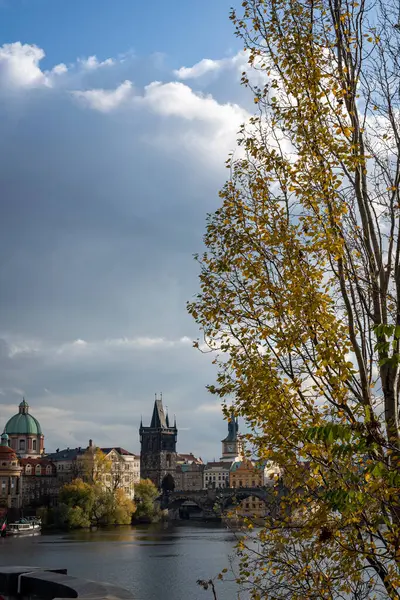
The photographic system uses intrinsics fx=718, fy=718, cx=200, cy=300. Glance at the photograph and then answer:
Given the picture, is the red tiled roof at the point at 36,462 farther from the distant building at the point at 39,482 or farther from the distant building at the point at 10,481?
the distant building at the point at 10,481

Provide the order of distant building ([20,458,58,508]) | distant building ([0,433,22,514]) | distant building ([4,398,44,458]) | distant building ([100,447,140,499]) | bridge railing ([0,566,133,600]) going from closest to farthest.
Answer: bridge railing ([0,566,133,600]), distant building ([100,447,140,499]), distant building ([0,433,22,514]), distant building ([20,458,58,508]), distant building ([4,398,44,458])

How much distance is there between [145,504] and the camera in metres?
101

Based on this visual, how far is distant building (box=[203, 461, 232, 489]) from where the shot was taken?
17512 cm

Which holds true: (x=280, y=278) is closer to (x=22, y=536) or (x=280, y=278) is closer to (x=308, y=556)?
(x=308, y=556)

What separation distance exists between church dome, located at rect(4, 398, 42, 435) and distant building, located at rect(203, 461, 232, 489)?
150ft

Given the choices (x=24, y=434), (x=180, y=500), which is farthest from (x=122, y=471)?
(x=24, y=434)

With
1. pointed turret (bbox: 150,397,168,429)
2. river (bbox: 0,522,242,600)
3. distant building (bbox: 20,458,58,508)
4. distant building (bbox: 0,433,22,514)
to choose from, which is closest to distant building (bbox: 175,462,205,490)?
pointed turret (bbox: 150,397,168,429)

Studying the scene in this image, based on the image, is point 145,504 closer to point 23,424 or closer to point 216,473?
point 23,424

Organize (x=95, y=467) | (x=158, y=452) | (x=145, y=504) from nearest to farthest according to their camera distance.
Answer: (x=145, y=504) < (x=95, y=467) < (x=158, y=452)

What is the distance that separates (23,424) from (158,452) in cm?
Answer: 3488

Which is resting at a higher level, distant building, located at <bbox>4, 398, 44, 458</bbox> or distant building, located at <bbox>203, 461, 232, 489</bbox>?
distant building, located at <bbox>4, 398, 44, 458</bbox>

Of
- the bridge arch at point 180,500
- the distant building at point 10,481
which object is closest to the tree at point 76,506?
the distant building at point 10,481

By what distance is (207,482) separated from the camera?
575ft

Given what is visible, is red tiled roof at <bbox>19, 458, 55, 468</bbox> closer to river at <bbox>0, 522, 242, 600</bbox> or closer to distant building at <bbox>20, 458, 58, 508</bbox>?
distant building at <bbox>20, 458, 58, 508</bbox>
